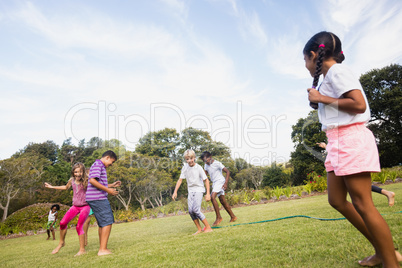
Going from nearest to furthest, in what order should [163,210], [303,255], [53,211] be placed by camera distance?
[303,255]
[53,211]
[163,210]

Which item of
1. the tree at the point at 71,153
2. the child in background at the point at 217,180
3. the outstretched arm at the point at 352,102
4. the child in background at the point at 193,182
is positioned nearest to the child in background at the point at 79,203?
the child in background at the point at 193,182

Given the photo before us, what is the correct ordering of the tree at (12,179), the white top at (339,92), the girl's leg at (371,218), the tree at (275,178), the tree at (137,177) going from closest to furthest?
the girl's leg at (371,218) < the white top at (339,92) < the tree at (12,179) < the tree at (137,177) < the tree at (275,178)

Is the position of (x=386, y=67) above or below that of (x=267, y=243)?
above

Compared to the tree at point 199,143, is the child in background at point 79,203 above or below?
below

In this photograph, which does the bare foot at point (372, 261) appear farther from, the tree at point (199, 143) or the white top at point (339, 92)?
the tree at point (199, 143)

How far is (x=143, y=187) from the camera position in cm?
2294

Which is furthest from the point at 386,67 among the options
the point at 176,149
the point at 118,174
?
the point at 118,174

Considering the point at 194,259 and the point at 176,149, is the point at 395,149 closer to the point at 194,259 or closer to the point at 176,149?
the point at 176,149

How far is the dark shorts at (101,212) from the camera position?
14.6ft

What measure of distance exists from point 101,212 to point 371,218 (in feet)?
13.4

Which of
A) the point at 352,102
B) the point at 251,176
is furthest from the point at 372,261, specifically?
the point at 251,176

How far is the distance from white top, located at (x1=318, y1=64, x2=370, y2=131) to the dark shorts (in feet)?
12.8

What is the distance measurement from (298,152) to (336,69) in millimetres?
29869

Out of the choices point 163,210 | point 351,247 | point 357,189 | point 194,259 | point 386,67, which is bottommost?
point 163,210
